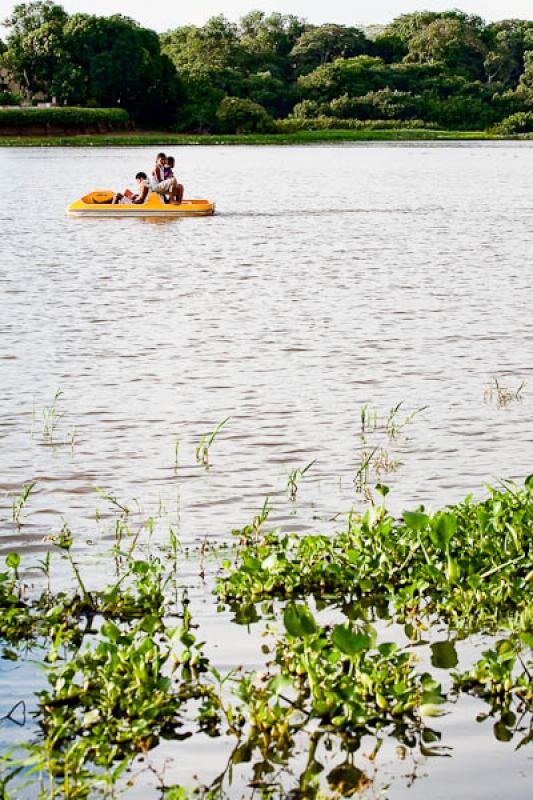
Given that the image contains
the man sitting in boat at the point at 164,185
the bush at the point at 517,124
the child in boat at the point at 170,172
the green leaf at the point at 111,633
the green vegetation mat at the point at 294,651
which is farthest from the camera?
the bush at the point at 517,124

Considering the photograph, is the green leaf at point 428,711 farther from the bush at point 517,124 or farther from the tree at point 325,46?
the tree at point 325,46

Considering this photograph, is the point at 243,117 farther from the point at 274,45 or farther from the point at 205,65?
the point at 274,45

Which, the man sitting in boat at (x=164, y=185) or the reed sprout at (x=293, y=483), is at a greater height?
the man sitting in boat at (x=164, y=185)

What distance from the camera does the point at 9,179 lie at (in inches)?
2032

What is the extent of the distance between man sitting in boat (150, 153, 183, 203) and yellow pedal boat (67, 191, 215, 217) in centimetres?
16

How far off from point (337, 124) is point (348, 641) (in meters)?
109

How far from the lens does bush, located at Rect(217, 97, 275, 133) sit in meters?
106

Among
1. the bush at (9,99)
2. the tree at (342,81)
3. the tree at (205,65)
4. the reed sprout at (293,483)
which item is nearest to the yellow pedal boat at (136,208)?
the reed sprout at (293,483)

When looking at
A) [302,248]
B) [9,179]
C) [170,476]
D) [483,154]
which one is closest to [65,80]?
[483,154]

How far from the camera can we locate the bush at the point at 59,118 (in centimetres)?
9544

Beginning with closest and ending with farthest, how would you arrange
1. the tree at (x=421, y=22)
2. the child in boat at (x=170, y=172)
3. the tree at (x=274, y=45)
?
the child in boat at (x=170, y=172) < the tree at (x=274, y=45) < the tree at (x=421, y=22)

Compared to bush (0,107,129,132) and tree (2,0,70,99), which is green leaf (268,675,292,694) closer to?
bush (0,107,129,132)

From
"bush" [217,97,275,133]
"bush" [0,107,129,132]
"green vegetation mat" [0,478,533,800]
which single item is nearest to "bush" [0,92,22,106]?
"bush" [0,107,129,132]

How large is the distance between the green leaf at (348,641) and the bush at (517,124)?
107299 millimetres
